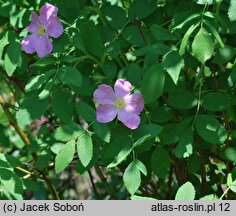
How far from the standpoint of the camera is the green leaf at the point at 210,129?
4.71 feet

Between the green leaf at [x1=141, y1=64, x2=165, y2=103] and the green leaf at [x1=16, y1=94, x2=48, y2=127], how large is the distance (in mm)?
276

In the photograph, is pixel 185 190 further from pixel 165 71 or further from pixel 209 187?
pixel 209 187

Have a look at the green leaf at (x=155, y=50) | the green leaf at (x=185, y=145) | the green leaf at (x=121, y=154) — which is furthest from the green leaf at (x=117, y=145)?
the green leaf at (x=155, y=50)

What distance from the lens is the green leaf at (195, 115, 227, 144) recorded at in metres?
1.44

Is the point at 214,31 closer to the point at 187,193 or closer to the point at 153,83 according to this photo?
the point at 153,83

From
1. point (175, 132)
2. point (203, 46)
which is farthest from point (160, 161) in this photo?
point (203, 46)

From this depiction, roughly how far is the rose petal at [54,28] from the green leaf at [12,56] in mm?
111

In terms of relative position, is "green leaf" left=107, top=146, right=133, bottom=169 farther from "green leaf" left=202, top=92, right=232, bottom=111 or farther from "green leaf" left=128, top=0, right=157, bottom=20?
"green leaf" left=128, top=0, right=157, bottom=20

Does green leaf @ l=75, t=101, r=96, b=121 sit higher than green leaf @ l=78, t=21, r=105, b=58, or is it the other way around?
green leaf @ l=78, t=21, r=105, b=58

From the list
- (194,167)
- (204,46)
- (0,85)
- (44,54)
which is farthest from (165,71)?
(0,85)

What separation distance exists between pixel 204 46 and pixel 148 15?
0.38m

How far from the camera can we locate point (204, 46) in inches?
50.5

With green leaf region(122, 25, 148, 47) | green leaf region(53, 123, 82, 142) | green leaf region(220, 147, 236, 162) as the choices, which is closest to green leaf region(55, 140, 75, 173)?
green leaf region(53, 123, 82, 142)

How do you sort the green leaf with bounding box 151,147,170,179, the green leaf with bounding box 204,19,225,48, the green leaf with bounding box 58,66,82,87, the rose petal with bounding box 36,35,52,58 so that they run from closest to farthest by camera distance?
the green leaf with bounding box 204,19,225,48
the green leaf with bounding box 58,66,82,87
the rose petal with bounding box 36,35,52,58
the green leaf with bounding box 151,147,170,179
